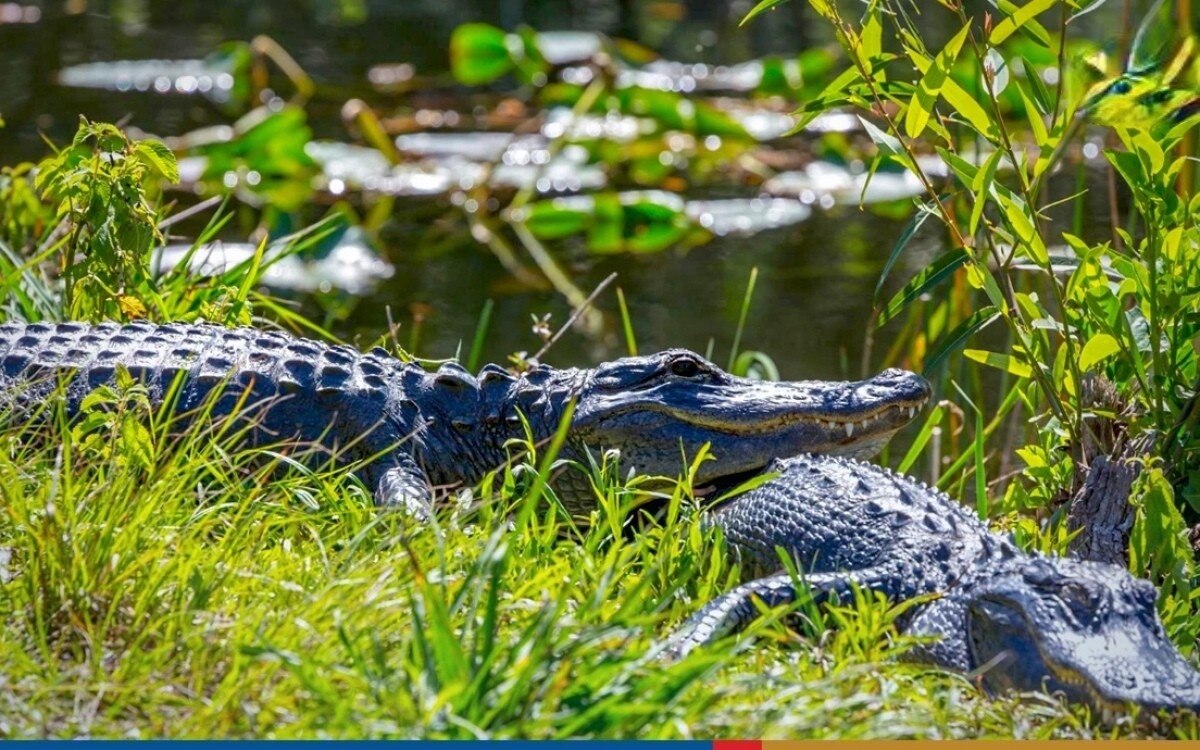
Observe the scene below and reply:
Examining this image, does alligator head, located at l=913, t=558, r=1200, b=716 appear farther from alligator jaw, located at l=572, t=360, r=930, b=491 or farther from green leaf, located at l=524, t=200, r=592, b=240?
green leaf, located at l=524, t=200, r=592, b=240

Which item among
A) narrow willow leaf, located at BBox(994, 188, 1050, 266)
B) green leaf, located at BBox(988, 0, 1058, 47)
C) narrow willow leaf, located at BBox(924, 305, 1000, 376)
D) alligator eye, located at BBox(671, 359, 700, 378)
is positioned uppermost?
green leaf, located at BBox(988, 0, 1058, 47)

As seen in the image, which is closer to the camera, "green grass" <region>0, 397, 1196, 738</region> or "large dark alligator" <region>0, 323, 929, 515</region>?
"green grass" <region>0, 397, 1196, 738</region>

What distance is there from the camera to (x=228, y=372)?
165 inches

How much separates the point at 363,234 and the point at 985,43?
16.8 feet

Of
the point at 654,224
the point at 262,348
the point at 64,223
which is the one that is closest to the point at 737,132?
the point at 654,224

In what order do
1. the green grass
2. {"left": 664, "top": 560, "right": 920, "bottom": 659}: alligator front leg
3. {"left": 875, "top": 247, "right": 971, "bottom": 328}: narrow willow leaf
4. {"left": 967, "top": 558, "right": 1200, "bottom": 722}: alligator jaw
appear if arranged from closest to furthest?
the green grass < {"left": 967, "top": 558, "right": 1200, "bottom": 722}: alligator jaw < {"left": 664, "top": 560, "right": 920, "bottom": 659}: alligator front leg < {"left": 875, "top": 247, "right": 971, "bottom": 328}: narrow willow leaf

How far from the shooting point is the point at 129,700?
2.71 metres

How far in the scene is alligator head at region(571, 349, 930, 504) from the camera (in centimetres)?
440

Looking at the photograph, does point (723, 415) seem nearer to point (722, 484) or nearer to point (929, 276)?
point (722, 484)

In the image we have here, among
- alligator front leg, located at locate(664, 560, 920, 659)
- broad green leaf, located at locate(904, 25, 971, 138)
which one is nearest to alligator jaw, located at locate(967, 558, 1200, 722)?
alligator front leg, located at locate(664, 560, 920, 659)

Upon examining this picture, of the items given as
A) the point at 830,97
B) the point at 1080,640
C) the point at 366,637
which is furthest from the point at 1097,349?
the point at 366,637

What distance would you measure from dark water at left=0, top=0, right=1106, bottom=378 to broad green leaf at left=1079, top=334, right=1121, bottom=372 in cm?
181

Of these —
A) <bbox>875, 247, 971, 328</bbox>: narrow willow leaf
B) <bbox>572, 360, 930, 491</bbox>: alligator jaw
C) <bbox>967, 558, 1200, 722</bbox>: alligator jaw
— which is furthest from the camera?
<bbox>572, 360, 930, 491</bbox>: alligator jaw

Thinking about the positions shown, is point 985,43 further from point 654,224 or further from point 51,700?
point 654,224
